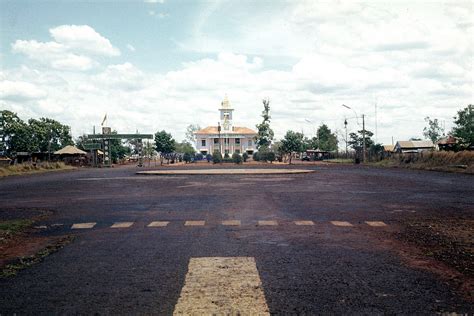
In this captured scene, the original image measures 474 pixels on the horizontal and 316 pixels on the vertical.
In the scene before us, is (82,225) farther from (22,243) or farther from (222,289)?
(222,289)

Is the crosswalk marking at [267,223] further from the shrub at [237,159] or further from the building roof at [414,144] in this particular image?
the building roof at [414,144]

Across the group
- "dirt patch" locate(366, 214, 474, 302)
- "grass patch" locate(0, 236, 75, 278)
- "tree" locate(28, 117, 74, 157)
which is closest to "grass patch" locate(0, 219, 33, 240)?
"grass patch" locate(0, 236, 75, 278)

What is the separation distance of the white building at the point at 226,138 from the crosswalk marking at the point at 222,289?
303ft

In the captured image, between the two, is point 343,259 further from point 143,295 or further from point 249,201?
point 249,201

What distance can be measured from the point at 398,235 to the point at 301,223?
2076mm

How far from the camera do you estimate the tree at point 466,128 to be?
53.7m

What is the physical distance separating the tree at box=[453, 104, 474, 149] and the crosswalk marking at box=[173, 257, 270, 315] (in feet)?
182

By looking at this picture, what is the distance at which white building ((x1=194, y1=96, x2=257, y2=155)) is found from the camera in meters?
98.5

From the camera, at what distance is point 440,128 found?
113688 millimetres

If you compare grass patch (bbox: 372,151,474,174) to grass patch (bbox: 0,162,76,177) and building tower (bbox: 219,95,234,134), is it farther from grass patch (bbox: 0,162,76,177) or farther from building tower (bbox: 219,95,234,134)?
building tower (bbox: 219,95,234,134)

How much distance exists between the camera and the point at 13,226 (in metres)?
8.92

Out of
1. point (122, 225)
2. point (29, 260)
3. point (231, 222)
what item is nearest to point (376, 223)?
point (231, 222)

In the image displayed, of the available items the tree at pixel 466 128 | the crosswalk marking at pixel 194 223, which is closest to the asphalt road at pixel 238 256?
the crosswalk marking at pixel 194 223

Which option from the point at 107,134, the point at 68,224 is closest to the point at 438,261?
the point at 68,224
